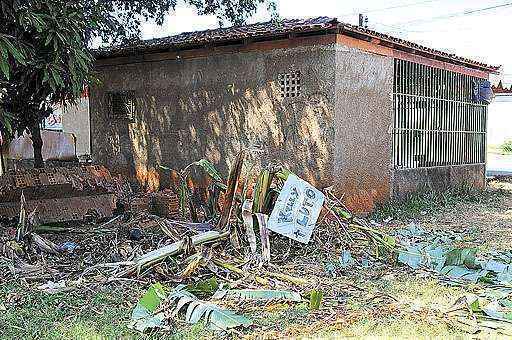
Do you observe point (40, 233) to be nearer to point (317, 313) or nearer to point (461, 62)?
point (317, 313)

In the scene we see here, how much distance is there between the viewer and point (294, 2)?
1161 inches

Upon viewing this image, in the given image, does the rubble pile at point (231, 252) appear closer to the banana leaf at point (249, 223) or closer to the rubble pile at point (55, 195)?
the banana leaf at point (249, 223)

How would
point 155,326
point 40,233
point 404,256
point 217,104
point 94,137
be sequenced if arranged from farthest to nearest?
1. point 94,137
2. point 217,104
3. point 40,233
4. point 404,256
5. point 155,326

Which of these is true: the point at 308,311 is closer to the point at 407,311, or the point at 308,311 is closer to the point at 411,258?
the point at 407,311

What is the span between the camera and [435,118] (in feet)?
39.1

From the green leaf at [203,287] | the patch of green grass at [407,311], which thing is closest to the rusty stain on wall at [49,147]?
the green leaf at [203,287]

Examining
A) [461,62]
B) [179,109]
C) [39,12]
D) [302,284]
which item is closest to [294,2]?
[461,62]

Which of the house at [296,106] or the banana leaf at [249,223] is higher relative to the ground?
the house at [296,106]

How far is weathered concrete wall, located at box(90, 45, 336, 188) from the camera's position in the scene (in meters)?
8.95

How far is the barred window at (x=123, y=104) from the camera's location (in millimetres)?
11492

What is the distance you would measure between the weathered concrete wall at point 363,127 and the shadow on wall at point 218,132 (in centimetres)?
29

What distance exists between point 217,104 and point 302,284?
525 cm

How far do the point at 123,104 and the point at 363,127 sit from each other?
191 inches

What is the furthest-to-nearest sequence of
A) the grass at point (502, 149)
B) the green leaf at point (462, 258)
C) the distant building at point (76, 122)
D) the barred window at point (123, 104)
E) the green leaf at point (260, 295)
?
the grass at point (502, 149)
the distant building at point (76, 122)
the barred window at point (123, 104)
the green leaf at point (462, 258)
the green leaf at point (260, 295)
